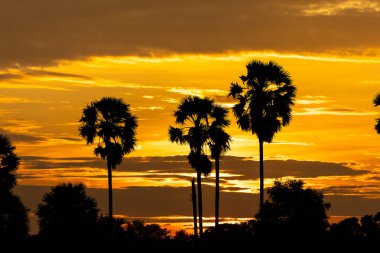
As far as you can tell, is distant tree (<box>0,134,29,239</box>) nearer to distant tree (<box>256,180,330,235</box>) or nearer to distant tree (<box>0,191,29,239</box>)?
distant tree (<box>0,191,29,239</box>)

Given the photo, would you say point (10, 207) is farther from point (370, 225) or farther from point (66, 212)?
point (370, 225)

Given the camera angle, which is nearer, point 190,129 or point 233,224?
point 233,224

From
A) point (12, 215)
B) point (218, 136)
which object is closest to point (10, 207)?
point (12, 215)

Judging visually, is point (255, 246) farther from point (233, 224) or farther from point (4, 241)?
point (4, 241)

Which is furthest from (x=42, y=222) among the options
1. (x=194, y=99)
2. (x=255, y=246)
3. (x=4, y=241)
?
(x=255, y=246)

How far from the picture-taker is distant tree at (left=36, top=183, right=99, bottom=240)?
11700 cm

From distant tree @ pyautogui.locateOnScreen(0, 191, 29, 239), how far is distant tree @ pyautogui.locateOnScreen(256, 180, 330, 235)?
83.3ft

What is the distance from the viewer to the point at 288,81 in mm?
108438

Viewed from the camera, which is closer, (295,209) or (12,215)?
(295,209)

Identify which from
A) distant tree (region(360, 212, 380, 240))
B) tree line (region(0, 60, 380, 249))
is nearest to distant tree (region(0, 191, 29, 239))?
tree line (region(0, 60, 380, 249))

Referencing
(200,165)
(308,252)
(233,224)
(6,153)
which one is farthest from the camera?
(6,153)

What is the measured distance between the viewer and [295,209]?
111 m

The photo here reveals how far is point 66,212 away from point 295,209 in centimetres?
2482

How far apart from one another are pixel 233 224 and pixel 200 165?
9193 mm
